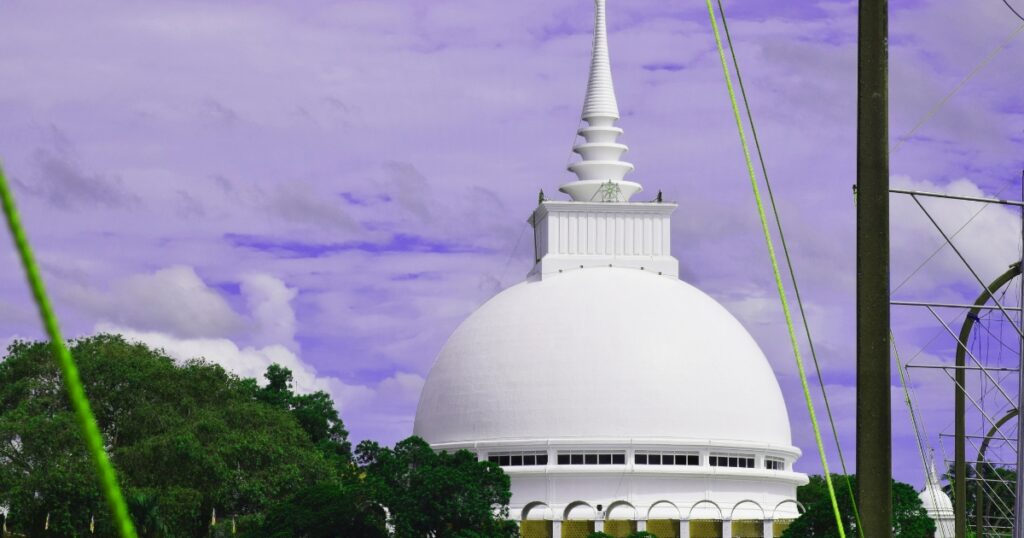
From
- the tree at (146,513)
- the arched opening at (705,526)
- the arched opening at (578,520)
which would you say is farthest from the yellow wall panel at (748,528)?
the tree at (146,513)

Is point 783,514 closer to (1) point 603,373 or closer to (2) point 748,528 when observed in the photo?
(2) point 748,528

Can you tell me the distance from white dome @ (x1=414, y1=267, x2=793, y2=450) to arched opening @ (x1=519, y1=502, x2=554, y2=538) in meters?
3.95

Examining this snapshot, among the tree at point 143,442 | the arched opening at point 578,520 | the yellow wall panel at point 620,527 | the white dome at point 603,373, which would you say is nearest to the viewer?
the tree at point 143,442

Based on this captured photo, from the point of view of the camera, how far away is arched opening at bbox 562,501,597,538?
79.8 metres

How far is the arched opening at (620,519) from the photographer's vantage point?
80.0 meters

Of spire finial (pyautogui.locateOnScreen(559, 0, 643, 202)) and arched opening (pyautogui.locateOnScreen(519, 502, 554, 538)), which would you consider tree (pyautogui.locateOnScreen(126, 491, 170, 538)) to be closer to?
arched opening (pyautogui.locateOnScreen(519, 502, 554, 538))

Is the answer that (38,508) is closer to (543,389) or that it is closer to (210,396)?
(210,396)

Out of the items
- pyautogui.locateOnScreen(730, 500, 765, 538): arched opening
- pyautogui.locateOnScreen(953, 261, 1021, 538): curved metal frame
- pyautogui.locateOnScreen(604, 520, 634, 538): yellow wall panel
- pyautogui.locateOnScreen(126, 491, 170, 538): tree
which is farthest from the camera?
pyautogui.locateOnScreen(730, 500, 765, 538): arched opening

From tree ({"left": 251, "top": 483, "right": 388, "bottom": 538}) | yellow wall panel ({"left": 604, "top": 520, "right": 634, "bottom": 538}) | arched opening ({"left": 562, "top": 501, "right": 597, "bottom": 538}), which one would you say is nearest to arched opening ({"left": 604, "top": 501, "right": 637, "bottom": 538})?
yellow wall panel ({"left": 604, "top": 520, "right": 634, "bottom": 538})

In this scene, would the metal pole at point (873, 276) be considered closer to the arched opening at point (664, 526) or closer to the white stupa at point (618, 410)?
the arched opening at point (664, 526)

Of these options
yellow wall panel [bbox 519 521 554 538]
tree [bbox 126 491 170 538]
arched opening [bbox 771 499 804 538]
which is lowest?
tree [bbox 126 491 170 538]

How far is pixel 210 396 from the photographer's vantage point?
69.8 meters

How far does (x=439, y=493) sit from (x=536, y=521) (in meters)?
14.0

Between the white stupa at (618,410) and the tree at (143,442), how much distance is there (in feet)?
49.4
